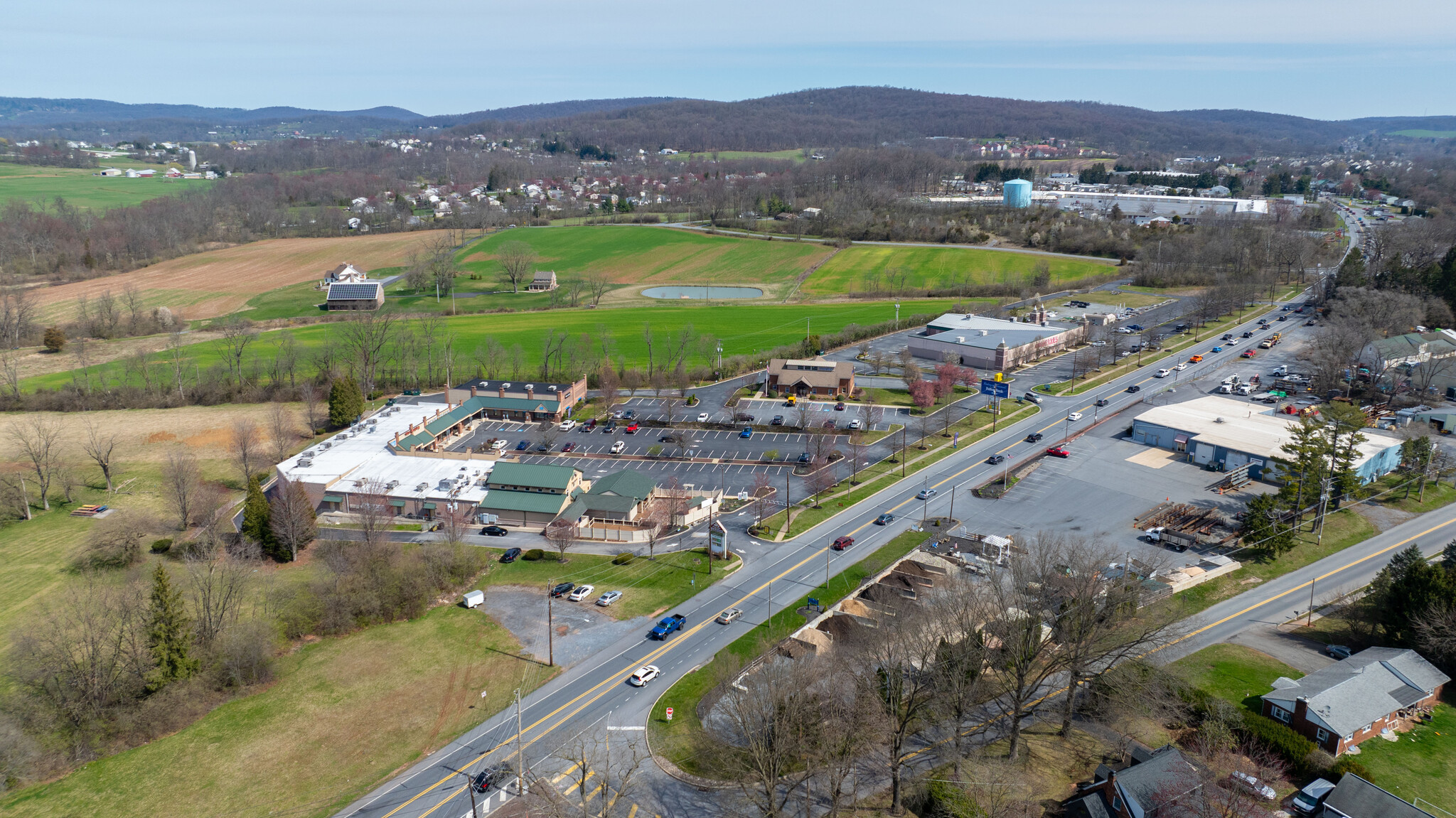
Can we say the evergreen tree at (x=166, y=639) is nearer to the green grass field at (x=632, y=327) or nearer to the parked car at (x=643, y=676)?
the parked car at (x=643, y=676)

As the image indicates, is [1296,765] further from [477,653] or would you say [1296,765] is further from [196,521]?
[196,521]

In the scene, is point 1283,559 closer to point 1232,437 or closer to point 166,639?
point 1232,437

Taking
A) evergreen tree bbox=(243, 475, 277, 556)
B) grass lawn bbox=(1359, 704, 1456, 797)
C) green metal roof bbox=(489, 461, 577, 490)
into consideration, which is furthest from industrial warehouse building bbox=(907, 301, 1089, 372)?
evergreen tree bbox=(243, 475, 277, 556)

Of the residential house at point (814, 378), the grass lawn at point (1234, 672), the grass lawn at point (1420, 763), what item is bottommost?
the grass lawn at point (1420, 763)

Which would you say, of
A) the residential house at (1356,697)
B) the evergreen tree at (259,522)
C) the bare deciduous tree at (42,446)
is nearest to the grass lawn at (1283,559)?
the residential house at (1356,697)

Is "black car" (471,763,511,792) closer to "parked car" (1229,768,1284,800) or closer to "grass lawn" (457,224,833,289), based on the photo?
"parked car" (1229,768,1284,800)

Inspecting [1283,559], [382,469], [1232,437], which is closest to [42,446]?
[382,469]
